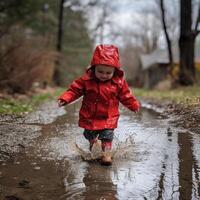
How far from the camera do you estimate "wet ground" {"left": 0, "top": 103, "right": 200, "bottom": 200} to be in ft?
14.7

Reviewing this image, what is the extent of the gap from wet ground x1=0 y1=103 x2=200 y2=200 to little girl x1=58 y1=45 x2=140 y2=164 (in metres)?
0.29

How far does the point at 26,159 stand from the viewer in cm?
593

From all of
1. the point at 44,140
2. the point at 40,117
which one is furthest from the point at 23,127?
the point at 40,117

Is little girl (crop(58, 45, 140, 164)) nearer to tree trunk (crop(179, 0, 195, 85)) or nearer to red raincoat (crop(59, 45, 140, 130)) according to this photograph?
red raincoat (crop(59, 45, 140, 130))

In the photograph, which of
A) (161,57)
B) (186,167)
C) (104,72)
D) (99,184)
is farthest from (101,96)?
(161,57)

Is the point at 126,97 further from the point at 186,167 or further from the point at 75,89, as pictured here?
the point at 186,167

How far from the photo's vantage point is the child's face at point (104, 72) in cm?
610

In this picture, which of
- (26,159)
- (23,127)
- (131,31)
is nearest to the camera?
(26,159)

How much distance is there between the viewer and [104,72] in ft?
A: 20.1

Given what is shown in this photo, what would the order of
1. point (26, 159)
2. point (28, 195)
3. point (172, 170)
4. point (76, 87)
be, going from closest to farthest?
point (28, 195) → point (172, 170) → point (26, 159) → point (76, 87)

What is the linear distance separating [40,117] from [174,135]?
12.2ft

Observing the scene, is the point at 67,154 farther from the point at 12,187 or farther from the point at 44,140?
the point at 12,187

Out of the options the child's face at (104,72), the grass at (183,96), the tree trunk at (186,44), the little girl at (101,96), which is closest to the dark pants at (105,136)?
the little girl at (101,96)

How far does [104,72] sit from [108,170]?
4.41 feet
